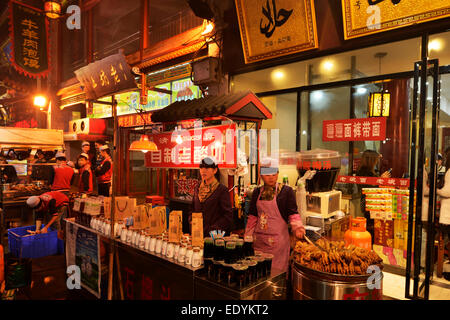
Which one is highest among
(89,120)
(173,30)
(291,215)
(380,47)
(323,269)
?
(173,30)

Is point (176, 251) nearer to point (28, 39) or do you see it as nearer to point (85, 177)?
point (85, 177)

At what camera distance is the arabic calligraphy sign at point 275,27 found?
17.1ft

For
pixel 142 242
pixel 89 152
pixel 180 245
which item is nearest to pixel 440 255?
pixel 180 245

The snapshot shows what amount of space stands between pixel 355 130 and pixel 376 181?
3.34ft

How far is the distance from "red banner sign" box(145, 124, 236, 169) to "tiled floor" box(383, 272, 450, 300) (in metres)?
3.14

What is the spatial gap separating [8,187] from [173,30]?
23.1 feet

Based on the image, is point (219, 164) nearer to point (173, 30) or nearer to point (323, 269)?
point (323, 269)

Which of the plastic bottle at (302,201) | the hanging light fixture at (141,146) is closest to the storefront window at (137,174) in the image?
the hanging light fixture at (141,146)

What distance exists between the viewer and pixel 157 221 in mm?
3590

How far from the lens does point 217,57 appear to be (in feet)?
22.2

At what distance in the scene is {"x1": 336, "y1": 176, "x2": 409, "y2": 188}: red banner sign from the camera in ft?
16.6

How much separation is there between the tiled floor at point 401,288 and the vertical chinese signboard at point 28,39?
1136 centimetres

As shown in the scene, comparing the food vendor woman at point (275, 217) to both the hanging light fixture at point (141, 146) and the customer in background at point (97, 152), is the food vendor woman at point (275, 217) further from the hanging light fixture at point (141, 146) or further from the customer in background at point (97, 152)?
the customer in background at point (97, 152)
